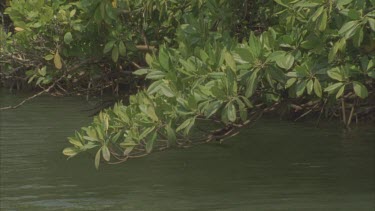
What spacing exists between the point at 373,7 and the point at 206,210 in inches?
92.8

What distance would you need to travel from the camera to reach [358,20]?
16.8 ft

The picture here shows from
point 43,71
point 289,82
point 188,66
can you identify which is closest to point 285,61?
point 289,82

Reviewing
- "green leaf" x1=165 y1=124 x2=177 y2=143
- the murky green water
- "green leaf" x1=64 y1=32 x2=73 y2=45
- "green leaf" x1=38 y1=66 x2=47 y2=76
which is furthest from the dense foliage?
"green leaf" x1=38 y1=66 x2=47 y2=76

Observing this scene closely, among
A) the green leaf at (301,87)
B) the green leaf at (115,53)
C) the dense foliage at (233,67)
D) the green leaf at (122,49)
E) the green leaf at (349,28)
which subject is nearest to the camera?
the green leaf at (349,28)

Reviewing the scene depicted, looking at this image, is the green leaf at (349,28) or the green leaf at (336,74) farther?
the green leaf at (336,74)

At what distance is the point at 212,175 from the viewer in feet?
28.2

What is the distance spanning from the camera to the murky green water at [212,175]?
24.2ft

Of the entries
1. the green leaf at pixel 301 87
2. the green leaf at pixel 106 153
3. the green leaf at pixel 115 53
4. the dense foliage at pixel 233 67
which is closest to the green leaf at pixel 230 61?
the dense foliage at pixel 233 67

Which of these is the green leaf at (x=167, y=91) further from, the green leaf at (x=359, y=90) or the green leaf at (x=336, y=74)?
the green leaf at (x=359, y=90)

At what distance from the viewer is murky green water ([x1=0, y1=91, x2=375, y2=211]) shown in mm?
7383

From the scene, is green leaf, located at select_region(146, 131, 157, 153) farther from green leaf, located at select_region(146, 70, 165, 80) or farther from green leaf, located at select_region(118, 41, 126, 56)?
green leaf, located at select_region(118, 41, 126, 56)

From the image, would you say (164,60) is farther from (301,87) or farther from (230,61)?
(301,87)

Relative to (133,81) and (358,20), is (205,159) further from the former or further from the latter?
(358,20)

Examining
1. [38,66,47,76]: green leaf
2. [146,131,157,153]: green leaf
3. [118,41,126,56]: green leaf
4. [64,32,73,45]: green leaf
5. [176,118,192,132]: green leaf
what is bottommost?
[146,131,157,153]: green leaf
